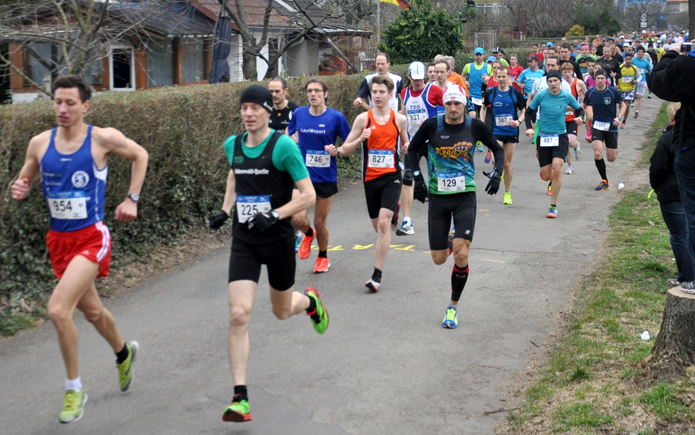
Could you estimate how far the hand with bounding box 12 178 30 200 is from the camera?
185 inches

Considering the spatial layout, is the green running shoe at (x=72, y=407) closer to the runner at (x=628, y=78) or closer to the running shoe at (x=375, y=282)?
the running shoe at (x=375, y=282)

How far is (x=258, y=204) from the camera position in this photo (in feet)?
16.3

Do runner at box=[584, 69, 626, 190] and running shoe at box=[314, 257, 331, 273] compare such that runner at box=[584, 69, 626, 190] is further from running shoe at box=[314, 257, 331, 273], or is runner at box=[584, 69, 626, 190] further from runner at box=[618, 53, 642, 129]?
runner at box=[618, 53, 642, 129]

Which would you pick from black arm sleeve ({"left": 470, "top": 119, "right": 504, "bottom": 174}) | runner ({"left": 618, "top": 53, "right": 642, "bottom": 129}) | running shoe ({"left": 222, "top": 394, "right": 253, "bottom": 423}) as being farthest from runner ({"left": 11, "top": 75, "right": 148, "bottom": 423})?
runner ({"left": 618, "top": 53, "right": 642, "bottom": 129})

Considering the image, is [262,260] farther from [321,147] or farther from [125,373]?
[321,147]

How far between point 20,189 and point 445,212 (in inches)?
142

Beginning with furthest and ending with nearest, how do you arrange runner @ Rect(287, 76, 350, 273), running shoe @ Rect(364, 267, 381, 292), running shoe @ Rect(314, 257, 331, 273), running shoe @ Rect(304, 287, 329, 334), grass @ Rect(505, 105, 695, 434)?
running shoe @ Rect(314, 257, 331, 273) < runner @ Rect(287, 76, 350, 273) < running shoe @ Rect(364, 267, 381, 292) < running shoe @ Rect(304, 287, 329, 334) < grass @ Rect(505, 105, 695, 434)

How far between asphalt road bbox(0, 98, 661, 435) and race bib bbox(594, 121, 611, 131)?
450cm

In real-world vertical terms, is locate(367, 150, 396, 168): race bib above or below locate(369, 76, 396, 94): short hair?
below

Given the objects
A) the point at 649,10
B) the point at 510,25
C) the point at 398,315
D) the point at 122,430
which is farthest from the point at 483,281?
the point at 649,10

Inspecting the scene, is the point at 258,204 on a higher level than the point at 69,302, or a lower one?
higher

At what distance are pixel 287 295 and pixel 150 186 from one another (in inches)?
155

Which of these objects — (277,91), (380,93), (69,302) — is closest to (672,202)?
(380,93)

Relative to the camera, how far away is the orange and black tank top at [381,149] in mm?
8094
